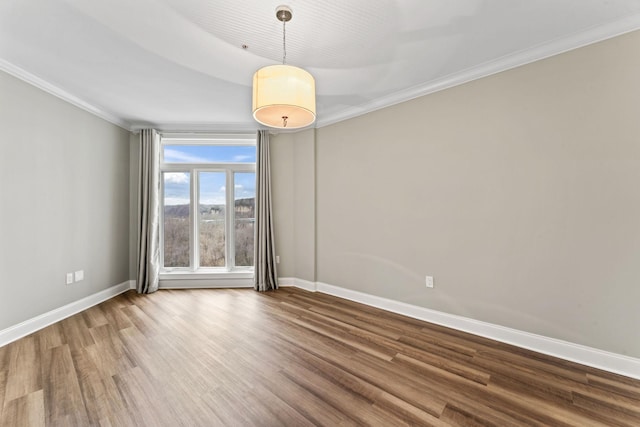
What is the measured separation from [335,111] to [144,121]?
2894 millimetres

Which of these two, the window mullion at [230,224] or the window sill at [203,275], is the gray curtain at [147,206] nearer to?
the window sill at [203,275]

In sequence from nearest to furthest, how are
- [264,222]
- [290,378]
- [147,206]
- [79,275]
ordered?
[290,378] → [79,275] → [147,206] → [264,222]

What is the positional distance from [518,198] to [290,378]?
8.27 feet

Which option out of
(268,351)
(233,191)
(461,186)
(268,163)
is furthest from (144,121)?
(461,186)

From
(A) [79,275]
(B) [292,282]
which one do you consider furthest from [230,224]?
(A) [79,275]

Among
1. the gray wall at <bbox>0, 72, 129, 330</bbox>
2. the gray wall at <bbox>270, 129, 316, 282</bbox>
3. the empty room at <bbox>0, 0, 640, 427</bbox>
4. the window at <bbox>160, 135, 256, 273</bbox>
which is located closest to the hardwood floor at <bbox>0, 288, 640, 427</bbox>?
the empty room at <bbox>0, 0, 640, 427</bbox>

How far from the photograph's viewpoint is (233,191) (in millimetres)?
4484

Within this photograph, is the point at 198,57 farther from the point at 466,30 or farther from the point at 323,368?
the point at 323,368

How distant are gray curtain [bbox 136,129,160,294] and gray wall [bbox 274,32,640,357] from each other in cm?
307

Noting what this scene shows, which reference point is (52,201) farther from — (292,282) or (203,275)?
(292,282)

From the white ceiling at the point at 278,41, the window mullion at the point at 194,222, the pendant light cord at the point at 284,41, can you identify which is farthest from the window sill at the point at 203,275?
the pendant light cord at the point at 284,41

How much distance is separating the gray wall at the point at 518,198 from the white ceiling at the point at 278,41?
27cm

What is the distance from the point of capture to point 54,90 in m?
2.91

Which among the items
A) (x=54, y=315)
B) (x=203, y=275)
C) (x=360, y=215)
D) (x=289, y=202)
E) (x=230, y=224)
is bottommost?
(x=54, y=315)
